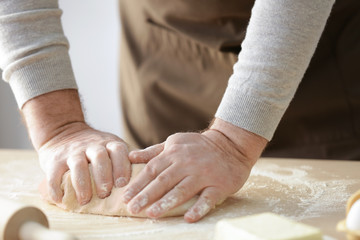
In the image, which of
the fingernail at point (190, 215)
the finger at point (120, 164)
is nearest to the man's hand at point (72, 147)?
the finger at point (120, 164)

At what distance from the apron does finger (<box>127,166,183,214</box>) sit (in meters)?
0.52

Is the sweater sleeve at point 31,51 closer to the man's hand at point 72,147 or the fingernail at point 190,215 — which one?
the man's hand at point 72,147

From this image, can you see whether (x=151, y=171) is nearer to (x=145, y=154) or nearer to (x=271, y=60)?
(x=145, y=154)

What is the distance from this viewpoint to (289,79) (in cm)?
93

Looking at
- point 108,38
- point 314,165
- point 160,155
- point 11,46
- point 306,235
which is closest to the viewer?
point 306,235

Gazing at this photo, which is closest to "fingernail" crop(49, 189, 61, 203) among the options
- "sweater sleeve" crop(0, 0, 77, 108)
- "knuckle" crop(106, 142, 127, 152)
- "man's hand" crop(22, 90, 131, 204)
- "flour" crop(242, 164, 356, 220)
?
"man's hand" crop(22, 90, 131, 204)

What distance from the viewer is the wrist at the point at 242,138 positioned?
3.06 ft

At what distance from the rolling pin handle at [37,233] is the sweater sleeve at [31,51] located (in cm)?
40

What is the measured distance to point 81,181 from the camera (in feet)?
2.97

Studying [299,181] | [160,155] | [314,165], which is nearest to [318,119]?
[314,165]

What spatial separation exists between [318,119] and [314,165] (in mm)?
190

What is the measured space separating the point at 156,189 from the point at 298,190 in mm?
291

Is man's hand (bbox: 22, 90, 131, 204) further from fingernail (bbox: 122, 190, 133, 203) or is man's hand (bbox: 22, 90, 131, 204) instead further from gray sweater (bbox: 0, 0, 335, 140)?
gray sweater (bbox: 0, 0, 335, 140)

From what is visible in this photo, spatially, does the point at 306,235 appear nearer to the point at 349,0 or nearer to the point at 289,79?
the point at 289,79
